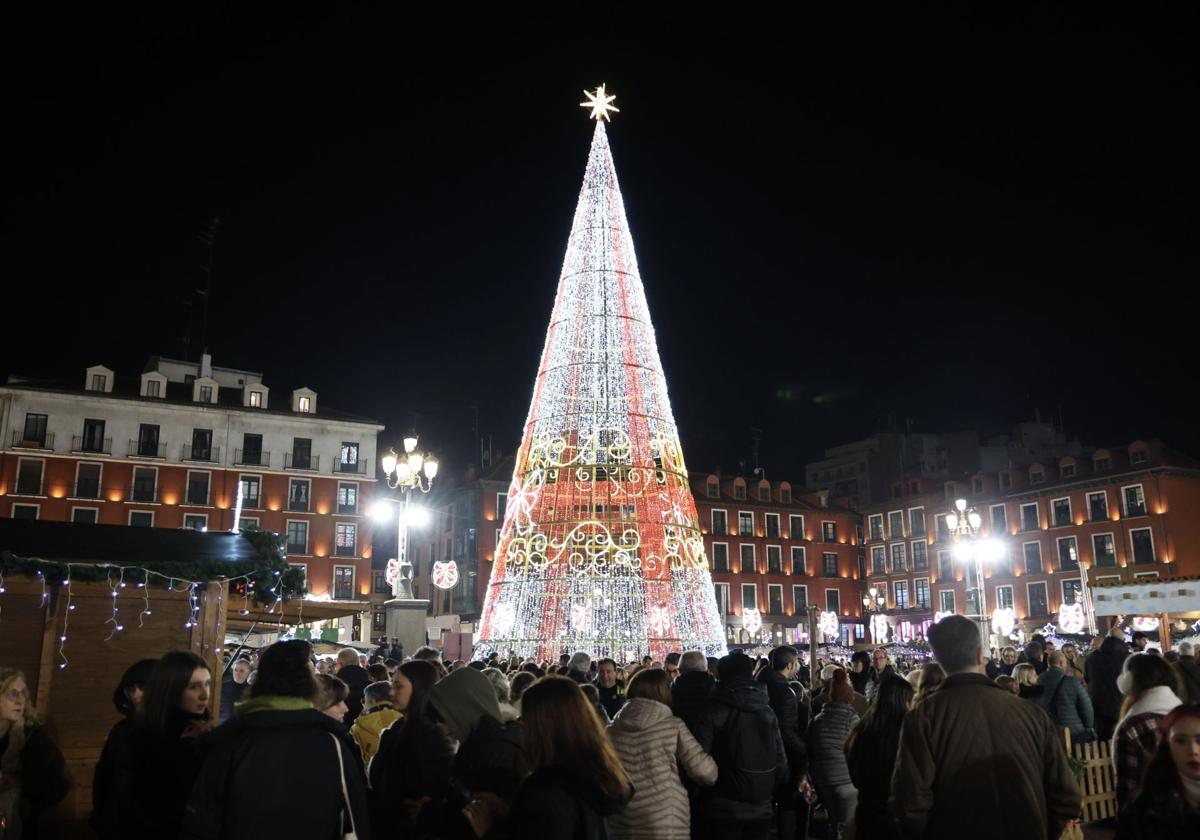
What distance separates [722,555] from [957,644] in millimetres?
59267

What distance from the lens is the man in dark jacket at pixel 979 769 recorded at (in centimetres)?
417

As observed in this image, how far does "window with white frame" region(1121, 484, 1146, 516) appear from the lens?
5084cm

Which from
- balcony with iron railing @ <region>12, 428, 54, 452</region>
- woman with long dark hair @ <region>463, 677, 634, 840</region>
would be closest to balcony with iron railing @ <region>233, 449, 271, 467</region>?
balcony with iron railing @ <region>12, 428, 54, 452</region>

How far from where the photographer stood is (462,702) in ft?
14.2

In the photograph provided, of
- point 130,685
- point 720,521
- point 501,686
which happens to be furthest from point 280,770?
point 720,521

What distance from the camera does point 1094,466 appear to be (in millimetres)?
54469

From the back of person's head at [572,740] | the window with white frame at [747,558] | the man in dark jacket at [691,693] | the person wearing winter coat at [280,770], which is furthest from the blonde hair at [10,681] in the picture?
the window with white frame at [747,558]

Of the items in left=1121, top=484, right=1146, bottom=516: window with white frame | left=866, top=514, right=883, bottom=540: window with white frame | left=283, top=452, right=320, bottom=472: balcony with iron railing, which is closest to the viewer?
left=1121, top=484, right=1146, bottom=516: window with white frame

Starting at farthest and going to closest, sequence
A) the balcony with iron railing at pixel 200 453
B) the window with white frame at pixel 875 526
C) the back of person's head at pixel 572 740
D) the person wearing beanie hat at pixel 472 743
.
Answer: the window with white frame at pixel 875 526 < the balcony with iron railing at pixel 200 453 < the person wearing beanie hat at pixel 472 743 < the back of person's head at pixel 572 740

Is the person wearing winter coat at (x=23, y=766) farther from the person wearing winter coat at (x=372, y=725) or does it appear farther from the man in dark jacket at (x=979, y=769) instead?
the man in dark jacket at (x=979, y=769)

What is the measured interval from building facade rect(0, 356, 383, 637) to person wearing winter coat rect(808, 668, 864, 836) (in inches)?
1699

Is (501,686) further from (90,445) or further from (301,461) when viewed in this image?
(90,445)

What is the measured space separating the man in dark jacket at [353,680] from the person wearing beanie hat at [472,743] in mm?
4033

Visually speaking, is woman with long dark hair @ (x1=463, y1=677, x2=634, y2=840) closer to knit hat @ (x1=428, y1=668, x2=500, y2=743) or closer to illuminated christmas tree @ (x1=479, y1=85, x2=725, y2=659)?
knit hat @ (x1=428, y1=668, x2=500, y2=743)
